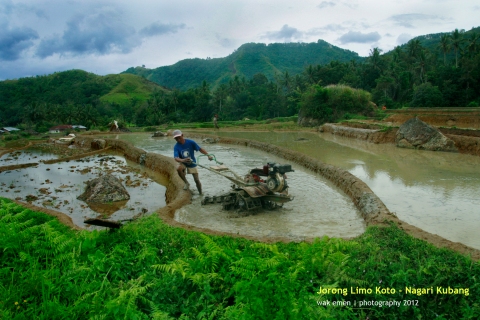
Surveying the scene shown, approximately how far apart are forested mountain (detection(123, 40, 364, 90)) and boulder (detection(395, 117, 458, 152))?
10167cm

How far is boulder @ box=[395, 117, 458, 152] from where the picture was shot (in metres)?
16.0

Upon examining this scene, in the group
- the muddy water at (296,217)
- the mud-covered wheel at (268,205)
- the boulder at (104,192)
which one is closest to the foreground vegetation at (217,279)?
the muddy water at (296,217)

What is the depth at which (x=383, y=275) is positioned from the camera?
3312 mm

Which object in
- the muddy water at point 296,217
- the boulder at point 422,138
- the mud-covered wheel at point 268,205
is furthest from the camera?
the boulder at point 422,138

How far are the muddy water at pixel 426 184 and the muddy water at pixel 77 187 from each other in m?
6.05

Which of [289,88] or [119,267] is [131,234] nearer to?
[119,267]

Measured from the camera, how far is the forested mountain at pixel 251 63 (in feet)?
409

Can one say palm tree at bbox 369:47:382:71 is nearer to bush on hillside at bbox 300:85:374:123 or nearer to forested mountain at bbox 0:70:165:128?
bush on hillside at bbox 300:85:374:123

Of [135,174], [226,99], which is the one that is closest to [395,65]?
[226,99]

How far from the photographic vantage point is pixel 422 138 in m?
16.8

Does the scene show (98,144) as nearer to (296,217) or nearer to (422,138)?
(422,138)

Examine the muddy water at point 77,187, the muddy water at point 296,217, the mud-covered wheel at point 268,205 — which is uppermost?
the mud-covered wheel at point 268,205

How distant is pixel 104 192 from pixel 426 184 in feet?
29.6

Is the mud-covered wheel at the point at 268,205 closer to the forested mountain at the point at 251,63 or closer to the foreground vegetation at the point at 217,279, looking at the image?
the foreground vegetation at the point at 217,279
